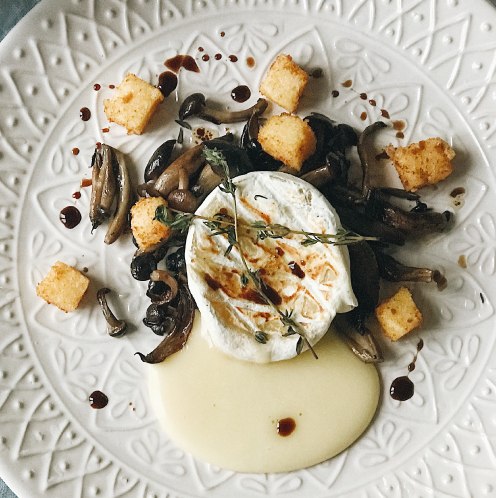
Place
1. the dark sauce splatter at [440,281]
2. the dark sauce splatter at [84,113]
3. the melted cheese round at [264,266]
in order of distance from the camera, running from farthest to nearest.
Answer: the dark sauce splatter at [84,113], the dark sauce splatter at [440,281], the melted cheese round at [264,266]

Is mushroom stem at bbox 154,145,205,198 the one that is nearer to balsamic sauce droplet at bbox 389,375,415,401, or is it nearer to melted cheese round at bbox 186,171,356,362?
melted cheese round at bbox 186,171,356,362

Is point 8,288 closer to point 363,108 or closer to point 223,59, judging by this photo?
point 223,59

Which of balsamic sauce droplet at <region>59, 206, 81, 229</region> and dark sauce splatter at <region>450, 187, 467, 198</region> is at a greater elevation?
dark sauce splatter at <region>450, 187, 467, 198</region>

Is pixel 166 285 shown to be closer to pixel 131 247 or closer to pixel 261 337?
pixel 131 247

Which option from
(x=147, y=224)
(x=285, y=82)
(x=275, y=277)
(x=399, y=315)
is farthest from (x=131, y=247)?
(x=399, y=315)

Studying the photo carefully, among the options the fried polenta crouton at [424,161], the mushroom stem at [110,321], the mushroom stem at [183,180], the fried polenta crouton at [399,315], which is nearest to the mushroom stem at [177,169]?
the mushroom stem at [183,180]

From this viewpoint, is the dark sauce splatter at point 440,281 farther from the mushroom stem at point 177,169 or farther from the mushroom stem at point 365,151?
the mushroom stem at point 177,169

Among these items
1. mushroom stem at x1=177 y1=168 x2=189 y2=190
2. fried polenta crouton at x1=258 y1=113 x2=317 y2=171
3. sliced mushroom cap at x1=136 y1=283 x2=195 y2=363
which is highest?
fried polenta crouton at x1=258 y1=113 x2=317 y2=171

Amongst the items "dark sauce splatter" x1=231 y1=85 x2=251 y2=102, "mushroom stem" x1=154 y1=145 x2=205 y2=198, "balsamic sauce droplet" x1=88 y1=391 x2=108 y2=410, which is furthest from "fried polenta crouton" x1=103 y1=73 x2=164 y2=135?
"balsamic sauce droplet" x1=88 y1=391 x2=108 y2=410
